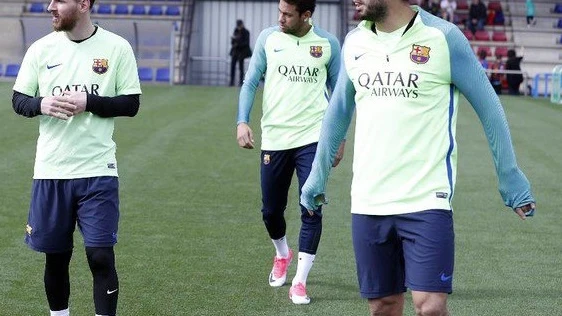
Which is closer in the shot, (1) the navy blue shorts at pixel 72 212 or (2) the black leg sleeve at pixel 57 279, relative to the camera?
(1) the navy blue shorts at pixel 72 212

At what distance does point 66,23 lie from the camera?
6.46 meters

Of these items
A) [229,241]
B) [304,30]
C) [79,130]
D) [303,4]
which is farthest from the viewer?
[229,241]

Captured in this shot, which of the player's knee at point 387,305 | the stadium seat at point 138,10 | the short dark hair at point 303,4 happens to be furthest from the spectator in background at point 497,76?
the player's knee at point 387,305

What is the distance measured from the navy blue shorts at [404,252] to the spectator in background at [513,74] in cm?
3424

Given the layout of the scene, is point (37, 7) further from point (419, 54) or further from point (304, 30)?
point (419, 54)

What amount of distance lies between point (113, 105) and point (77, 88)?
213 mm

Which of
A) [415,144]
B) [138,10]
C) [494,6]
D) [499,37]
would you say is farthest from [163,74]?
[415,144]

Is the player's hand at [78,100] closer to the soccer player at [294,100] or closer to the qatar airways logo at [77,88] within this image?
the qatar airways logo at [77,88]

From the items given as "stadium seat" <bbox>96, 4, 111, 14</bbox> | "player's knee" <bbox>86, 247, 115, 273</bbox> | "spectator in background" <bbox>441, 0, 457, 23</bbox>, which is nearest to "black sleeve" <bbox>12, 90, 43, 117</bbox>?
"player's knee" <bbox>86, 247, 115, 273</bbox>

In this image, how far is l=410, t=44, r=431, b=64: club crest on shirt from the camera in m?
5.49

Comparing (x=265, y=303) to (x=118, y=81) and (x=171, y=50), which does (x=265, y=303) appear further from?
(x=171, y=50)

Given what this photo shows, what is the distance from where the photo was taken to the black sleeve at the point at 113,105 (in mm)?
6434

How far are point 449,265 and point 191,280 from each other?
395 cm

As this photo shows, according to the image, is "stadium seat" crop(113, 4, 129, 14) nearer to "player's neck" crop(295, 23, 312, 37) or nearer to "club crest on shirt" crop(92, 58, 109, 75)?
"player's neck" crop(295, 23, 312, 37)
